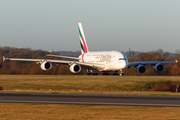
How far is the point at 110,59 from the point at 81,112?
42.3 m

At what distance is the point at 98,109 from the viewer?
1688cm

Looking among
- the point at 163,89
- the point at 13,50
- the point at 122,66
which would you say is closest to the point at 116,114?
the point at 163,89

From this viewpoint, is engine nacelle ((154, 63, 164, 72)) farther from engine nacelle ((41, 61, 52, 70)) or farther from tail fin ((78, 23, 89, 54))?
engine nacelle ((41, 61, 52, 70))

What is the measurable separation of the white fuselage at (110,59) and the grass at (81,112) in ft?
125

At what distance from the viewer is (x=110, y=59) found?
57.9m

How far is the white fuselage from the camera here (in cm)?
5561

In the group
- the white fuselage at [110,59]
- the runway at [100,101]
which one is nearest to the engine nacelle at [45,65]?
the white fuselage at [110,59]

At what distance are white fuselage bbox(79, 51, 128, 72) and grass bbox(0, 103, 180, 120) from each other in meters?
38.0

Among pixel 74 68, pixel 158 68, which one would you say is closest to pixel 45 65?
pixel 74 68

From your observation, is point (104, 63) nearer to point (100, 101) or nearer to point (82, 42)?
point (82, 42)

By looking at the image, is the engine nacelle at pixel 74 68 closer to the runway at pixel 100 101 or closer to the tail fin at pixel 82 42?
the tail fin at pixel 82 42

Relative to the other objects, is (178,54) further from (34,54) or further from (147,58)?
(34,54)

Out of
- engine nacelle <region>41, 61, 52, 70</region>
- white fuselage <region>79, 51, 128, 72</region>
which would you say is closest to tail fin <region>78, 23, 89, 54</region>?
white fuselage <region>79, 51, 128, 72</region>

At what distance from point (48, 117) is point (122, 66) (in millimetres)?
41479
